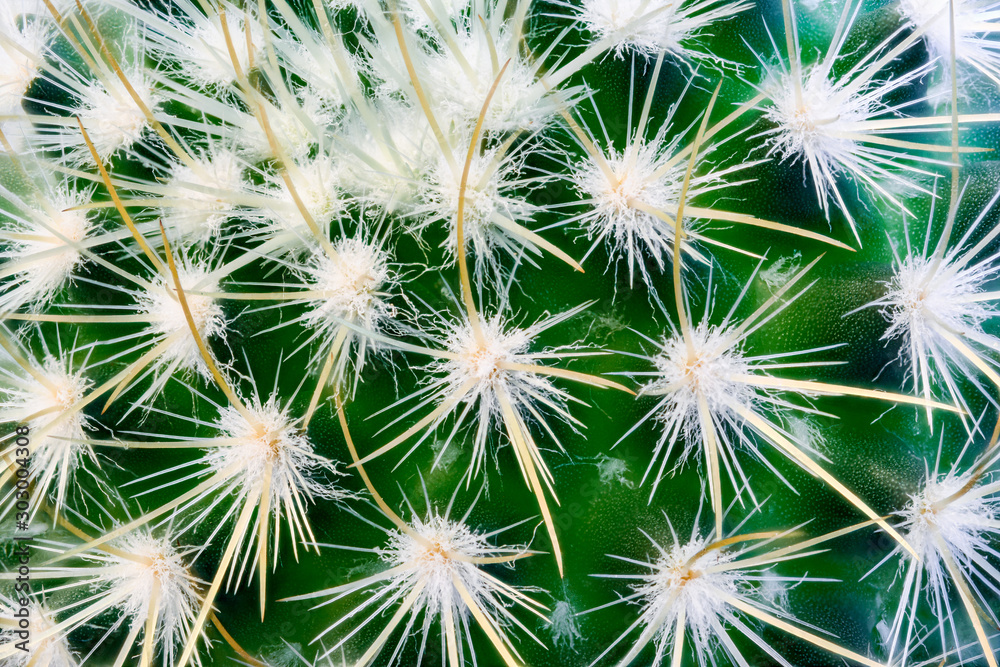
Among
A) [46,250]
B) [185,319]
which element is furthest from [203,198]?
[46,250]

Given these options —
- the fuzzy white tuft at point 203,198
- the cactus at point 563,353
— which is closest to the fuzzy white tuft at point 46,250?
the cactus at point 563,353

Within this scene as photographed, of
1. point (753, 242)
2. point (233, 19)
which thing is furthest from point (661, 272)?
point (233, 19)

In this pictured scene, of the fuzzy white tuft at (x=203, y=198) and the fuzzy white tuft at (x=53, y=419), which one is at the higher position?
the fuzzy white tuft at (x=203, y=198)

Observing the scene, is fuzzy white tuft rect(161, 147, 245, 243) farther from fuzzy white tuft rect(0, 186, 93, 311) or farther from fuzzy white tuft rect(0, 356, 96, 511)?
fuzzy white tuft rect(0, 356, 96, 511)

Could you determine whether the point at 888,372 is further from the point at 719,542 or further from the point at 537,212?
the point at 537,212

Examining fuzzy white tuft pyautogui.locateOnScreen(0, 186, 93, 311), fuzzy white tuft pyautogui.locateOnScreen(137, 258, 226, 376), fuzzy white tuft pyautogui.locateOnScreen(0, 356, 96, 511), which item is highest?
fuzzy white tuft pyautogui.locateOnScreen(0, 186, 93, 311)

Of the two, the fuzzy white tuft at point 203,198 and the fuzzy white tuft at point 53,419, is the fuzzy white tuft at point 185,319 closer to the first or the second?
the fuzzy white tuft at point 203,198

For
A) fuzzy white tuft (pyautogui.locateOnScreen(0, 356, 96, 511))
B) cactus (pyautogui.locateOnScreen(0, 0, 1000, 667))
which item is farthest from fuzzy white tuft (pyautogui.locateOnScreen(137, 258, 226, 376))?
fuzzy white tuft (pyautogui.locateOnScreen(0, 356, 96, 511))

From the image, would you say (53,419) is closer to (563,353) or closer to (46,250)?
(46,250)
